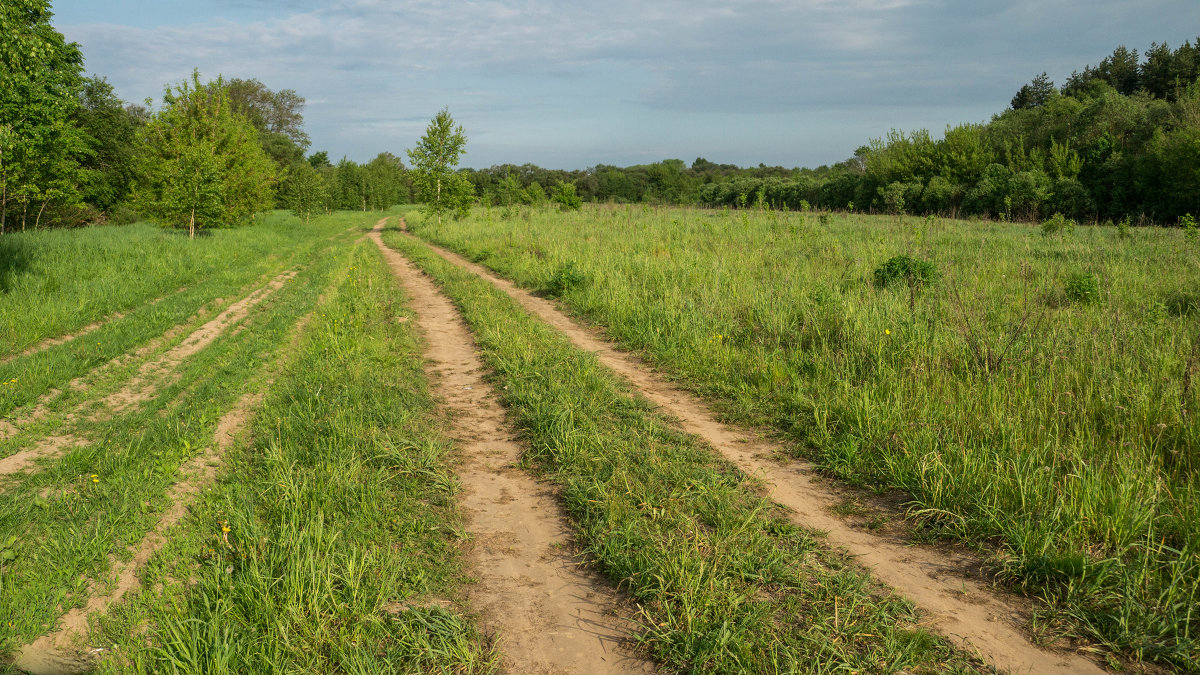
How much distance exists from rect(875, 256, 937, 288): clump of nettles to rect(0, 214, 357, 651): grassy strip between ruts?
861cm

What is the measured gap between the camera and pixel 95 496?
13.7 ft

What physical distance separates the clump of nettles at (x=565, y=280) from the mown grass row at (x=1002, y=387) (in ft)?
0.10

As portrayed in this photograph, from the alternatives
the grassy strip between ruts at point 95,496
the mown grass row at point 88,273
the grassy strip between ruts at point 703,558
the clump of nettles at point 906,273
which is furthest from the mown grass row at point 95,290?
the clump of nettles at point 906,273

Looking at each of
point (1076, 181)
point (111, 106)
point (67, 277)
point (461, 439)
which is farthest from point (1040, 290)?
point (111, 106)

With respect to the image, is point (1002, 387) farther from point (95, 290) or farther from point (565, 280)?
point (95, 290)

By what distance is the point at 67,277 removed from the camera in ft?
37.4

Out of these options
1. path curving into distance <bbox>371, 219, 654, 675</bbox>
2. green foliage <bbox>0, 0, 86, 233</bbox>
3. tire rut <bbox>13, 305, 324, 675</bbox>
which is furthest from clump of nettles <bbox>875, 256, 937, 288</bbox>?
green foliage <bbox>0, 0, 86, 233</bbox>

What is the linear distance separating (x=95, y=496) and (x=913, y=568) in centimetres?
499

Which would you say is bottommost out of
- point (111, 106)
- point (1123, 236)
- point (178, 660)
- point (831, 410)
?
point (178, 660)

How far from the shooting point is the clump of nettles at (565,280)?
1165 centimetres

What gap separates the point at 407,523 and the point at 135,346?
644 cm

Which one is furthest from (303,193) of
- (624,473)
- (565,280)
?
(624,473)

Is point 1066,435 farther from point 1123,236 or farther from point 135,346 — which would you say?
point 1123,236

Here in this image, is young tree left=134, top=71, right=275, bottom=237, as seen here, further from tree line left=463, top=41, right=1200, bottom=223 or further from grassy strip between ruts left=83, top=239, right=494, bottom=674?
grassy strip between ruts left=83, top=239, right=494, bottom=674
